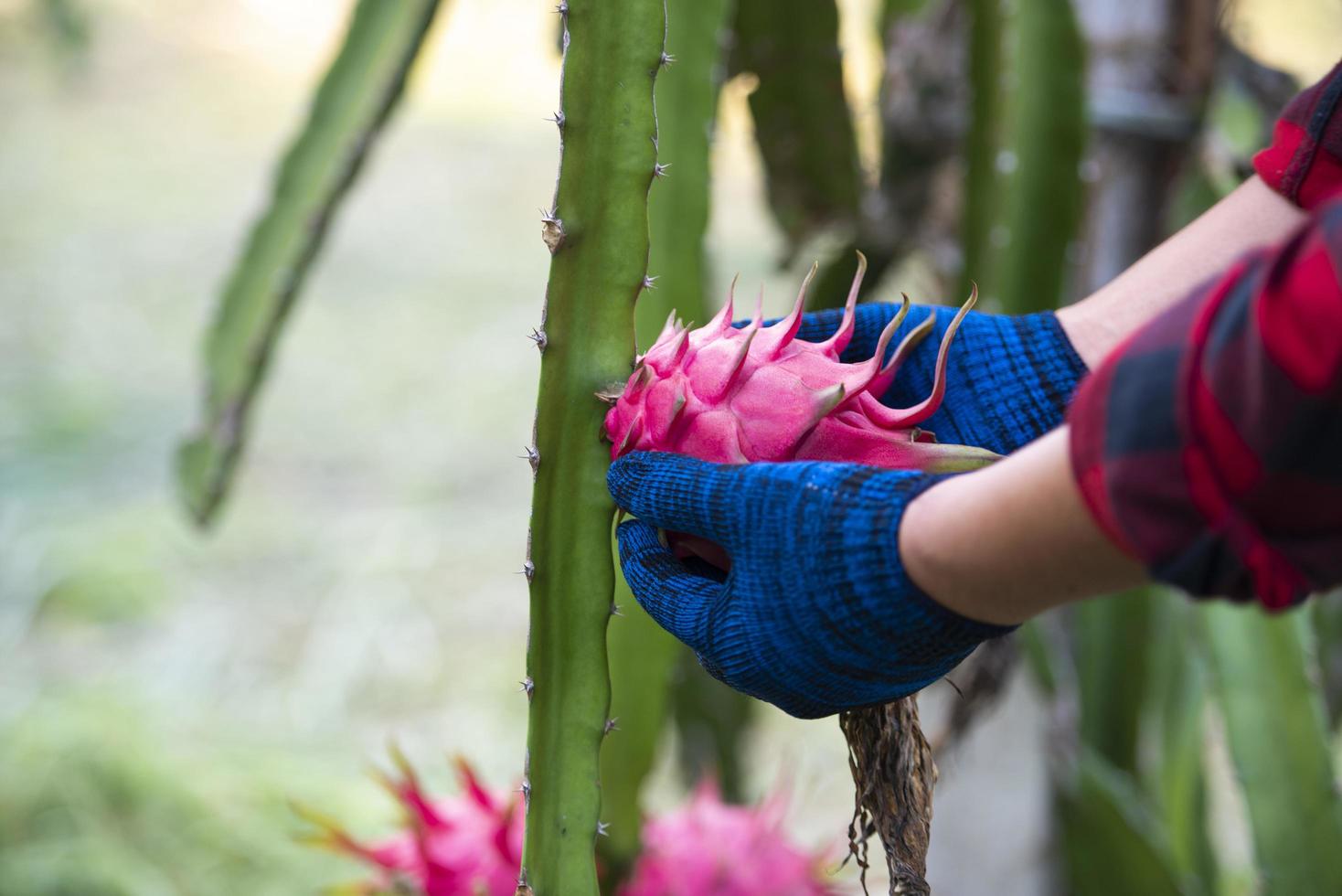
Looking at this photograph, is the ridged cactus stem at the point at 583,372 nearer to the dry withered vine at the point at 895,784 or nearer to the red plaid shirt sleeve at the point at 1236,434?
the dry withered vine at the point at 895,784

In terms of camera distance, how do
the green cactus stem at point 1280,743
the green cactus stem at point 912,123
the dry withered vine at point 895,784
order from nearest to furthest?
the dry withered vine at point 895,784, the green cactus stem at point 1280,743, the green cactus stem at point 912,123

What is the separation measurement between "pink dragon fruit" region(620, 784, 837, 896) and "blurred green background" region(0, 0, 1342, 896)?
1.12 ft

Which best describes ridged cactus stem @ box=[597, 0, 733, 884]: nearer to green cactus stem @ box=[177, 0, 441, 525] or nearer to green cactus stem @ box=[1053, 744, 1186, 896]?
green cactus stem @ box=[177, 0, 441, 525]

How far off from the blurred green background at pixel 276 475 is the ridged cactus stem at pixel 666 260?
328mm

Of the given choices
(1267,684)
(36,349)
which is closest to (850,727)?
(1267,684)

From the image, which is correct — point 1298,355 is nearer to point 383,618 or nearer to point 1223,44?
point 1223,44

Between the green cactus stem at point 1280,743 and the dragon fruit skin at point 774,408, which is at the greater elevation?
the dragon fruit skin at point 774,408

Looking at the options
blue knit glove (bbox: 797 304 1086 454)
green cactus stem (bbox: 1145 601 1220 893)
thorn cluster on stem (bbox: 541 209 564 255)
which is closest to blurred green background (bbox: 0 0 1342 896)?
green cactus stem (bbox: 1145 601 1220 893)

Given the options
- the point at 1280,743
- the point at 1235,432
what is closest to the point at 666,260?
the point at 1235,432

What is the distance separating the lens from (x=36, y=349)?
8.36ft

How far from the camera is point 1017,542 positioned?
326mm

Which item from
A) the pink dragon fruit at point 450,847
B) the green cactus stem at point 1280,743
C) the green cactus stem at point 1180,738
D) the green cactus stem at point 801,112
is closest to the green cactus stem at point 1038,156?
the green cactus stem at point 801,112

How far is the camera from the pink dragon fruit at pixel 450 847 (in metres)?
0.68

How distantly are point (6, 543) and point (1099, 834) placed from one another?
1794 mm
